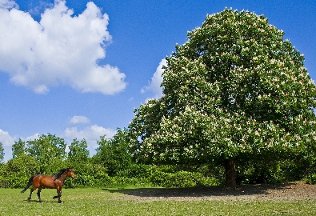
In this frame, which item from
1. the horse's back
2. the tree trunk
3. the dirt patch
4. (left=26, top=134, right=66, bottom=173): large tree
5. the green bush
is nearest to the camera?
the horse's back

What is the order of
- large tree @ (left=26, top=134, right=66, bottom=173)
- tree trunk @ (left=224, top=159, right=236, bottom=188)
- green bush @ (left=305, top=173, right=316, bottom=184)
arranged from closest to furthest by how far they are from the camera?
tree trunk @ (left=224, top=159, right=236, bottom=188)
green bush @ (left=305, top=173, right=316, bottom=184)
large tree @ (left=26, top=134, right=66, bottom=173)

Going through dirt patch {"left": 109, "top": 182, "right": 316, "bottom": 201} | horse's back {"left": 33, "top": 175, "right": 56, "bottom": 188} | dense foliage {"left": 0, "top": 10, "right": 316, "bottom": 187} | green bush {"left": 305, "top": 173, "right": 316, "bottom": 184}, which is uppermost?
dense foliage {"left": 0, "top": 10, "right": 316, "bottom": 187}

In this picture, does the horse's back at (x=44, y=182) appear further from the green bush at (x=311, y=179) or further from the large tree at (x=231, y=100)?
the green bush at (x=311, y=179)

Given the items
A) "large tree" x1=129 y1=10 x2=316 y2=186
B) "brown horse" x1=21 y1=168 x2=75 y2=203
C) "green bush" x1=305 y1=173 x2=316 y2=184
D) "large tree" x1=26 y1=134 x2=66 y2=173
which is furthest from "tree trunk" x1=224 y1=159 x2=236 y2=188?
"large tree" x1=26 y1=134 x2=66 y2=173

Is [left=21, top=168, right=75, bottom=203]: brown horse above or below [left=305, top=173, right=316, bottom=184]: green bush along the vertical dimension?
below

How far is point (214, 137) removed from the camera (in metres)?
35.6

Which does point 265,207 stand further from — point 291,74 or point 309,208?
point 291,74

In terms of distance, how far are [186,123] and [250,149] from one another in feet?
18.1

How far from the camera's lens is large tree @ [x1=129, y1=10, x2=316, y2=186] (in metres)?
36.1

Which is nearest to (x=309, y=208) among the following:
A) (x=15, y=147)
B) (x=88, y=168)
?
(x=88, y=168)

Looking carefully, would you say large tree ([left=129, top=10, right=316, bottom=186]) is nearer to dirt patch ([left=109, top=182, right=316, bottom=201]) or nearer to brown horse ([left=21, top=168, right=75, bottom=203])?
dirt patch ([left=109, top=182, right=316, bottom=201])

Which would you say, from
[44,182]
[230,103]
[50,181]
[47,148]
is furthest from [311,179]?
[47,148]

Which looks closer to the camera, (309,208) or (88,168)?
(309,208)

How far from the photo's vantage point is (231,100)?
3941 cm
